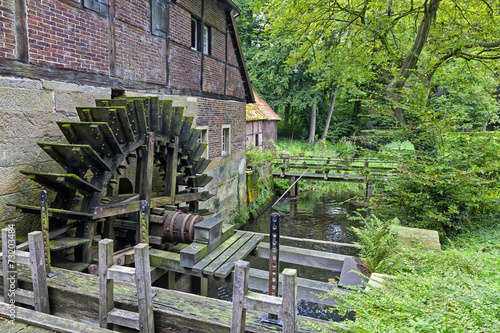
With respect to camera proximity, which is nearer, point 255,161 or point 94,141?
point 94,141

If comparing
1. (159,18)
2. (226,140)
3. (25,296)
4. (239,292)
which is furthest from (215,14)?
(239,292)

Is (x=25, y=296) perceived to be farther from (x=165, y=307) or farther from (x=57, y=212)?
Answer: (x=165, y=307)

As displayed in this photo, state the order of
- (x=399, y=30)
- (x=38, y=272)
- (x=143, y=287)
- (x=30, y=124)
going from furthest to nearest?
(x=399, y=30)
(x=30, y=124)
(x=38, y=272)
(x=143, y=287)

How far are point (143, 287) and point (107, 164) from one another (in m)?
2.31

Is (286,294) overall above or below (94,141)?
below

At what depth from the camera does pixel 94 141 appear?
165 inches

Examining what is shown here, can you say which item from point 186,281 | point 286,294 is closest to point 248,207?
point 186,281

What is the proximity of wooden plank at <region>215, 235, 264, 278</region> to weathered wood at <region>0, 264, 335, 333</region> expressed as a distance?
0.77 metres

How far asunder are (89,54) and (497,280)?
235 inches

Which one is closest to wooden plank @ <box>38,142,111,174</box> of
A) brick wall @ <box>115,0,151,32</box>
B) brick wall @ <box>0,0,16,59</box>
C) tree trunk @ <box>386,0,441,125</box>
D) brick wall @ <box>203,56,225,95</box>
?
brick wall @ <box>0,0,16,59</box>

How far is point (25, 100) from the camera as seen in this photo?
4.13 meters

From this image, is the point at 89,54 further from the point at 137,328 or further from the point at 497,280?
the point at 497,280

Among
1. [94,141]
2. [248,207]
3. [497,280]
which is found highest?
[94,141]

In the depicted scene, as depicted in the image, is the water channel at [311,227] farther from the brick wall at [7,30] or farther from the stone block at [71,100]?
the brick wall at [7,30]
